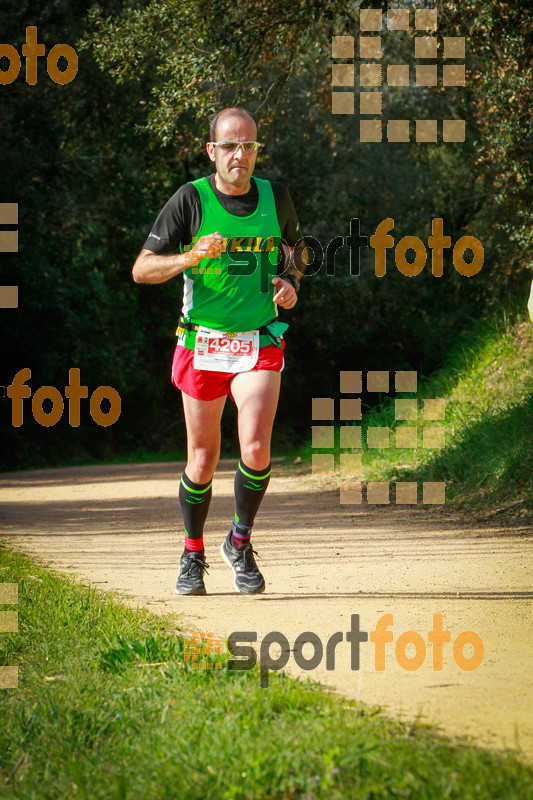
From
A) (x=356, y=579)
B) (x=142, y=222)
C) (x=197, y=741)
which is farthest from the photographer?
(x=142, y=222)

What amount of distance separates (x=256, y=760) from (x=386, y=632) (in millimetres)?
1573

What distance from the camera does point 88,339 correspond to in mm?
21344

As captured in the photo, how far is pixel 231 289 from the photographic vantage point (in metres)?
4.70

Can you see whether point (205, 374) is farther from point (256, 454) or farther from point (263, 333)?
point (256, 454)

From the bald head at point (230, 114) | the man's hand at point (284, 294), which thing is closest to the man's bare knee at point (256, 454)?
Result: the man's hand at point (284, 294)

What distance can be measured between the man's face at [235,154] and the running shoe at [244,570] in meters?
1.86

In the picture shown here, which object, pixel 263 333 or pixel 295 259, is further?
pixel 295 259

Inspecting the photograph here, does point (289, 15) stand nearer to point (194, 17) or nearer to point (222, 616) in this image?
point (194, 17)

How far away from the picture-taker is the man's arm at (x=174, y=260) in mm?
4457

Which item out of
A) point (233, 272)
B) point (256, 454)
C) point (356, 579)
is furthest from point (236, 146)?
point (356, 579)

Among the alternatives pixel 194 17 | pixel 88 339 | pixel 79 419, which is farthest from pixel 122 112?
pixel 194 17

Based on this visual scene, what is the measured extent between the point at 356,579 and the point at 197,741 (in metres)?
2.71

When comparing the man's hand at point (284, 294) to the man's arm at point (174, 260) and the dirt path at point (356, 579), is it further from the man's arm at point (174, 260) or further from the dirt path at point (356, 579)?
the dirt path at point (356, 579)

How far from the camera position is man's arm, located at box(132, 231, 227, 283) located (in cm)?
446
